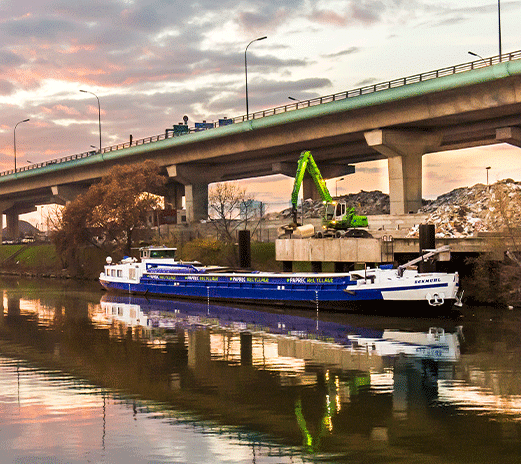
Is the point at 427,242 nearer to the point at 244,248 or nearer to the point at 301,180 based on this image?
the point at 301,180

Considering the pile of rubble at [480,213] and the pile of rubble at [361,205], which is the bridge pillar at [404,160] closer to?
the pile of rubble at [480,213]

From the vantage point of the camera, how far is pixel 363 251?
60.2m

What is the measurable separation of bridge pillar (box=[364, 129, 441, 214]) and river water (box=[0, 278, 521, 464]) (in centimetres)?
2418

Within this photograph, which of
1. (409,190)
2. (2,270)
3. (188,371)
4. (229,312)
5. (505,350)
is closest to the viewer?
(188,371)

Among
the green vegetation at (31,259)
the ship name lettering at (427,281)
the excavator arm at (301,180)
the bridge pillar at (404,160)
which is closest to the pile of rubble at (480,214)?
the bridge pillar at (404,160)

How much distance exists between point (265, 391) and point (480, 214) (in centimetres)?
3763

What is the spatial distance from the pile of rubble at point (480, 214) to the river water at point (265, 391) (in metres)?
7.58

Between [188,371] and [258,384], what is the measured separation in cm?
393

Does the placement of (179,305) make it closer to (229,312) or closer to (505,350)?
(229,312)

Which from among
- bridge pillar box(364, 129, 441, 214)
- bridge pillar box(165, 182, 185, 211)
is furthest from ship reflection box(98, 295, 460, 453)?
bridge pillar box(165, 182, 185, 211)

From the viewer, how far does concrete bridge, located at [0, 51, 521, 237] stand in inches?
2379

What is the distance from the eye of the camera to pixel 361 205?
119m

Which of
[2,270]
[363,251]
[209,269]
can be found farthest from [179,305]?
[2,270]

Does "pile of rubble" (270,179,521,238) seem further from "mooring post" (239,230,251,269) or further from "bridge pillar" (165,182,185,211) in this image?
"bridge pillar" (165,182,185,211)
